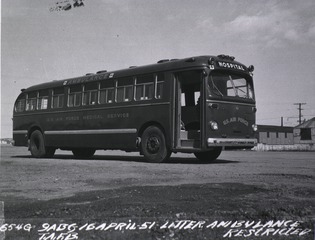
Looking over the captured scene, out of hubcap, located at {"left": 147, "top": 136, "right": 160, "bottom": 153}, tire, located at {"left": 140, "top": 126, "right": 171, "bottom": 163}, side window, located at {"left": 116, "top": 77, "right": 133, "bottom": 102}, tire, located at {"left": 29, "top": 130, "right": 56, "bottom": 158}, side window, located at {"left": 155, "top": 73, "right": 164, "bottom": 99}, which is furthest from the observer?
tire, located at {"left": 29, "top": 130, "right": 56, "bottom": 158}

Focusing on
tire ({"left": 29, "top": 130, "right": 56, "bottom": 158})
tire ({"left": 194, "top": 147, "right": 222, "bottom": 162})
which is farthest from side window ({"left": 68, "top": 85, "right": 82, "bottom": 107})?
tire ({"left": 194, "top": 147, "right": 222, "bottom": 162})

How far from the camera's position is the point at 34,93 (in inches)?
727

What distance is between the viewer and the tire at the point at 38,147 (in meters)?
17.3

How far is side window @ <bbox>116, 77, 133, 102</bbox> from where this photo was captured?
14.2 meters

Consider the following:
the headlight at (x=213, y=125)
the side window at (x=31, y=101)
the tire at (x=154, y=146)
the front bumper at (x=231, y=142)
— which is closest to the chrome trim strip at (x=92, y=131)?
the tire at (x=154, y=146)

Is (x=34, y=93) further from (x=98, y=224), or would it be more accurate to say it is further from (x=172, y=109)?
(x=98, y=224)

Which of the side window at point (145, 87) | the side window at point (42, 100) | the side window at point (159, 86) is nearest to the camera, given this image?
the side window at point (159, 86)

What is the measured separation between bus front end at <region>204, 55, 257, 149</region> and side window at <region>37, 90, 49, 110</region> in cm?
806

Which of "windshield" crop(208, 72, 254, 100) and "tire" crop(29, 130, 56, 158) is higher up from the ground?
"windshield" crop(208, 72, 254, 100)

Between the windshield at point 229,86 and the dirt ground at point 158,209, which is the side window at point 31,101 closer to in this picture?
the windshield at point 229,86

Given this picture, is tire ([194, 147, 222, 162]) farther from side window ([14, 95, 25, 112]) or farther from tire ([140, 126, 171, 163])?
side window ([14, 95, 25, 112])

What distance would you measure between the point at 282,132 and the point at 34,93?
62.1 meters

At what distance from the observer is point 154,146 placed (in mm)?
13008

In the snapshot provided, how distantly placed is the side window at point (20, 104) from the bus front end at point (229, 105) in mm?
9797
